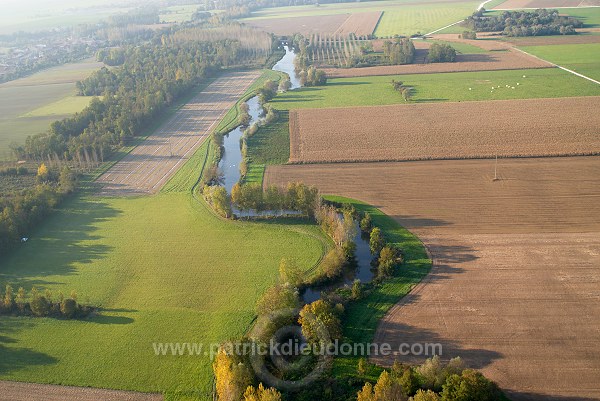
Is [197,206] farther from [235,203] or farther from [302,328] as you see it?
[302,328]

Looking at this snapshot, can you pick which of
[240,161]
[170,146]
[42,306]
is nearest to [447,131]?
[240,161]

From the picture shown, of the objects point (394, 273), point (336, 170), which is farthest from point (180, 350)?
point (336, 170)

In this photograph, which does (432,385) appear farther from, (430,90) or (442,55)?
(442,55)

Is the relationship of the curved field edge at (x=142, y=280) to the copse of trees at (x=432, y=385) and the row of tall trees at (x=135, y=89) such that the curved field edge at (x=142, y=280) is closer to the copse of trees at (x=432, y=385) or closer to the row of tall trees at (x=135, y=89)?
the copse of trees at (x=432, y=385)

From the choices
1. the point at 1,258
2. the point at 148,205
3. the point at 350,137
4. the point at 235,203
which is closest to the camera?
the point at 1,258

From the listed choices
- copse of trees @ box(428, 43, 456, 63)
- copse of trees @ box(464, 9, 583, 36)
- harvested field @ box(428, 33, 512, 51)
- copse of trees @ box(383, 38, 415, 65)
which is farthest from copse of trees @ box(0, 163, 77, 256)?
copse of trees @ box(464, 9, 583, 36)

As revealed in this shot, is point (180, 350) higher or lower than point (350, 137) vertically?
lower

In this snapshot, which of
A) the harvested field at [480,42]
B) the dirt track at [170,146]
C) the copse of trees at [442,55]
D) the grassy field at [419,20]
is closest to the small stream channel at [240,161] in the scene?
the dirt track at [170,146]
